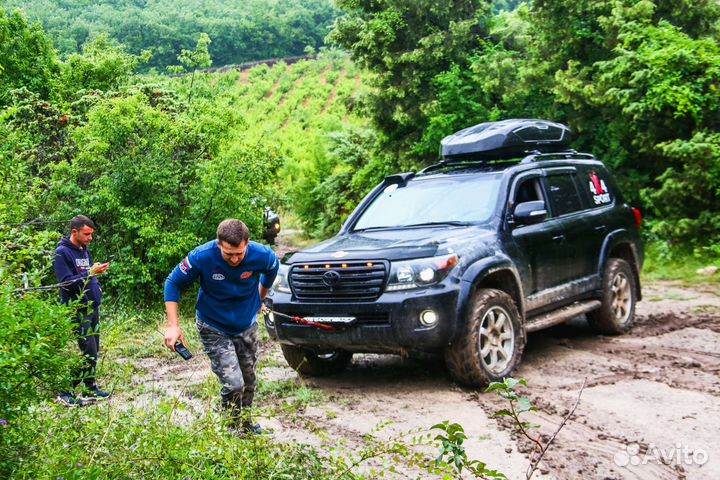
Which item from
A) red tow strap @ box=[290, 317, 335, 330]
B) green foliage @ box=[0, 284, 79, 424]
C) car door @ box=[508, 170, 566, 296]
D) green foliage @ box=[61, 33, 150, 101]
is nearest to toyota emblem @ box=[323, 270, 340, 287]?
red tow strap @ box=[290, 317, 335, 330]

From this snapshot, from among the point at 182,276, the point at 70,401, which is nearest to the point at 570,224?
the point at 182,276

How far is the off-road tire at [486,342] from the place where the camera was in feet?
20.0

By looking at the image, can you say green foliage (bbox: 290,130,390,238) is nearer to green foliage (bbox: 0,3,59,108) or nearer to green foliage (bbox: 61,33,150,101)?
green foliage (bbox: 61,33,150,101)

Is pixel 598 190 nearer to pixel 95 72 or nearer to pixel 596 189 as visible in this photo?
pixel 596 189

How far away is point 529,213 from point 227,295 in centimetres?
315

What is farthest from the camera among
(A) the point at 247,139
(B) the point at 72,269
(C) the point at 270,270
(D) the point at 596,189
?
(A) the point at 247,139

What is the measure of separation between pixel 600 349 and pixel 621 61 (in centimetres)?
703

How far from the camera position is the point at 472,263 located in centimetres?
629

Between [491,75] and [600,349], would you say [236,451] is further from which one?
[491,75]

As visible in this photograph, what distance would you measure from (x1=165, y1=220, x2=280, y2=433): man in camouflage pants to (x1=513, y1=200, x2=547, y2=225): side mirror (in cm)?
268

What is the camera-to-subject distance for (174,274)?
5.17m

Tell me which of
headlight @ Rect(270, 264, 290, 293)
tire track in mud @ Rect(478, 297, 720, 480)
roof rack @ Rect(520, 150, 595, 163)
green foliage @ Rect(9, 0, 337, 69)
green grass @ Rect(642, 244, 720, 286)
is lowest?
green grass @ Rect(642, 244, 720, 286)

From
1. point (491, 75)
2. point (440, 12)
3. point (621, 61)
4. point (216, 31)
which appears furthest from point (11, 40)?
point (216, 31)

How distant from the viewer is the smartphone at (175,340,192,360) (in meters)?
4.57
